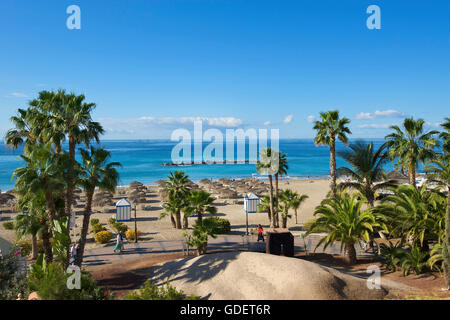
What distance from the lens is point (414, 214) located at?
14.7m

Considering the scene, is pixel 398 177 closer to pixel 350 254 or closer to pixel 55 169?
pixel 350 254

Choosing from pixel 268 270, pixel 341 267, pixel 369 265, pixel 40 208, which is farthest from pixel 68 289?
pixel 369 265

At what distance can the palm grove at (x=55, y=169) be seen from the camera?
13.1 meters

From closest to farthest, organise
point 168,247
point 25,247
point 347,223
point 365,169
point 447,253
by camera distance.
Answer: point 447,253, point 347,223, point 25,247, point 365,169, point 168,247

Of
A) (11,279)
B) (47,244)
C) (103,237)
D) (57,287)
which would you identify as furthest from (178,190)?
(57,287)

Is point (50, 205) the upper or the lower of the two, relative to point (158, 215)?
upper

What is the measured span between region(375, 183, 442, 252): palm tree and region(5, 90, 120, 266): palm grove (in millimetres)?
14443

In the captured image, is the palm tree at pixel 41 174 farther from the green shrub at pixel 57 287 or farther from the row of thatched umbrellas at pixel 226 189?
the row of thatched umbrellas at pixel 226 189

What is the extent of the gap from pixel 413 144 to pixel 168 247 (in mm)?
19340

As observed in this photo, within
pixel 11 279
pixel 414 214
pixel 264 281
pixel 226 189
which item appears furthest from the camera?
pixel 226 189

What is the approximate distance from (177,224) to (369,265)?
1623cm

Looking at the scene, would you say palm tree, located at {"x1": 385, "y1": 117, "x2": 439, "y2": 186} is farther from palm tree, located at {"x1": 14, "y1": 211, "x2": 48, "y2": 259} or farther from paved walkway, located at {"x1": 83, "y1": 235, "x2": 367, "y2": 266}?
palm tree, located at {"x1": 14, "y1": 211, "x2": 48, "y2": 259}

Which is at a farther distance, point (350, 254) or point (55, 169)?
point (350, 254)
